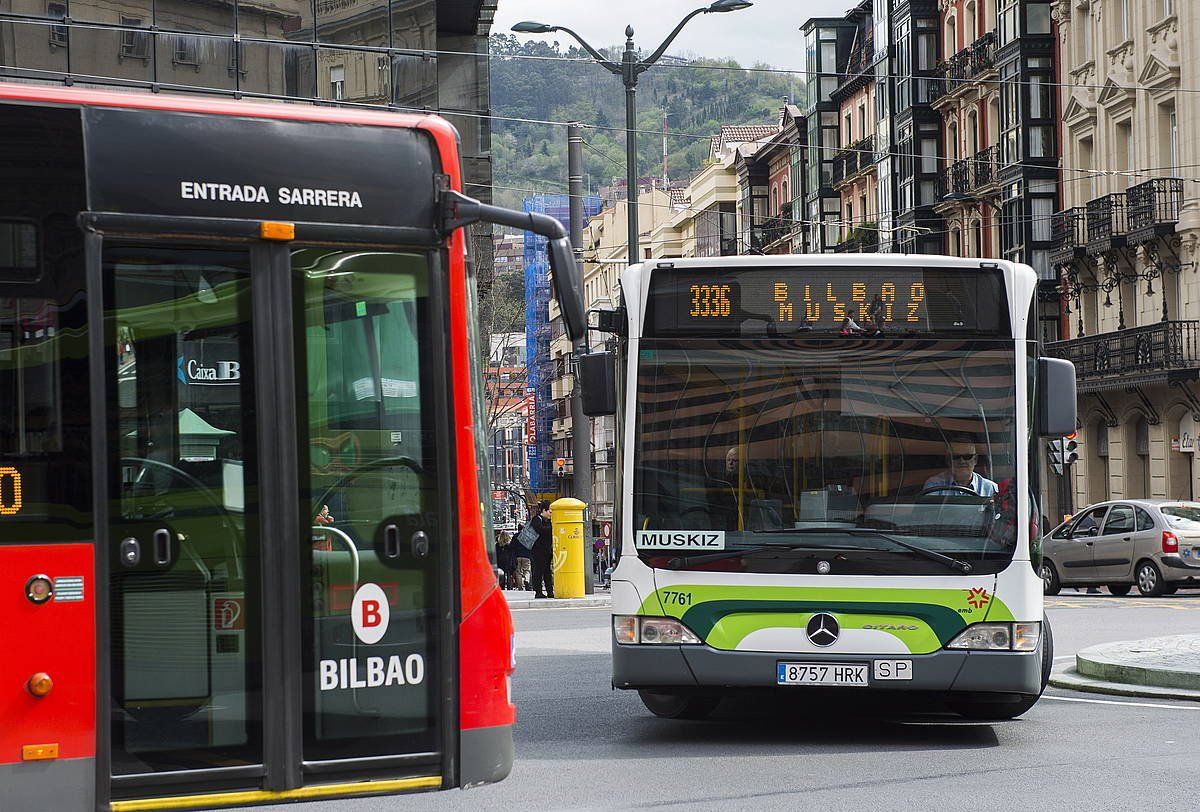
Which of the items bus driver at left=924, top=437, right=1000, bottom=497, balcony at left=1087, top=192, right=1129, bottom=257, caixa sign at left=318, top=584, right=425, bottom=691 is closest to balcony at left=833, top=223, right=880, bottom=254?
balcony at left=1087, top=192, right=1129, bottom=257

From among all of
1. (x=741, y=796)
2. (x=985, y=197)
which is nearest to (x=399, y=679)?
(x=741, y=796)

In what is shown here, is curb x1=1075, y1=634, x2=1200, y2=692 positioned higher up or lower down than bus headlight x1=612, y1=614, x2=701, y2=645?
lower down

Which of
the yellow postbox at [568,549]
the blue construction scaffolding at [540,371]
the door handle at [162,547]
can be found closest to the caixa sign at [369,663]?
the door handle at [162,547]

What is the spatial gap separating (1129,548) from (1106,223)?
887 inches

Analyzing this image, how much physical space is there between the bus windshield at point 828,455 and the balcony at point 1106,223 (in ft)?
126

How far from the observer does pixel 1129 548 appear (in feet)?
94.5

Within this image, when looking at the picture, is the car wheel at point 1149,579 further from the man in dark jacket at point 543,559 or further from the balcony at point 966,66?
the balcony at point 966,66

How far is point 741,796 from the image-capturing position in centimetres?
964

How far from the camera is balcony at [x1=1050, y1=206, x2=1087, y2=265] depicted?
5162 cm

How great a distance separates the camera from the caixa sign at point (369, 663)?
736 cm

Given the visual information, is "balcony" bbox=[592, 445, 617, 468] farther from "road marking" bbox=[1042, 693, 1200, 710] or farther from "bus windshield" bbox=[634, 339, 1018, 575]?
"bus windshield" bbox=[634, 339, 1018, 575]

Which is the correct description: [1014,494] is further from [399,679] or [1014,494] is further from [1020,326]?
[399,679]

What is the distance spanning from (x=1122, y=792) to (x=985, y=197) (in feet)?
170

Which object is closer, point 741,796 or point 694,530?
point 741,796
